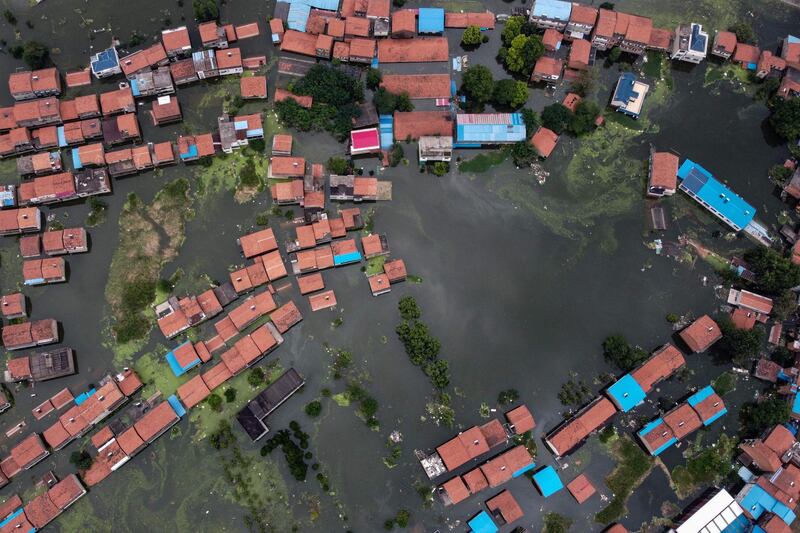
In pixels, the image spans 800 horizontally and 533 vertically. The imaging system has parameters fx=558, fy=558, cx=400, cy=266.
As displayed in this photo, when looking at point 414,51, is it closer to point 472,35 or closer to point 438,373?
point 472,35

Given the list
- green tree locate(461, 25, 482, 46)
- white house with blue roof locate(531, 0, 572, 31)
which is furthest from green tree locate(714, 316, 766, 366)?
green tree locate(461, 25, 482, 46)

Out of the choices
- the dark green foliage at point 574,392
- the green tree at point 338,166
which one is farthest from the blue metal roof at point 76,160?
the dark green foliage at point 574,392

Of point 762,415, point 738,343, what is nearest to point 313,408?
point 738,343

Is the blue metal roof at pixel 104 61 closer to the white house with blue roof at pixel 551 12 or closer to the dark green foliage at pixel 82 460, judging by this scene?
the dark green foliage at pixel 82 460

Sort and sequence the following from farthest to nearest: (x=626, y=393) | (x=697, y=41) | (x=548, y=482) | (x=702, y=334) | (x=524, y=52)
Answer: (x=697, y=41) → (x=524, y=52) → (x=702, y=334) → (x=626, y=393) → (x=548, y=482)

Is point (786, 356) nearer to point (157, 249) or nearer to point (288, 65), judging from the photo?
point (288, 65)

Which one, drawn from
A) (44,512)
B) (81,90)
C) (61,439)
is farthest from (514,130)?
(44,512)
